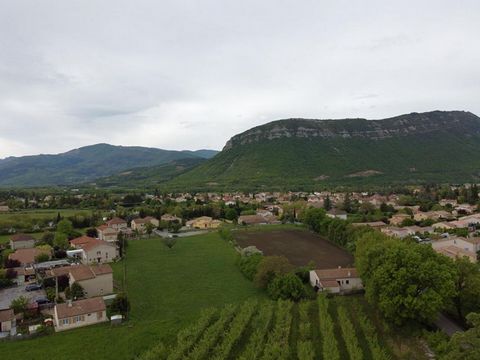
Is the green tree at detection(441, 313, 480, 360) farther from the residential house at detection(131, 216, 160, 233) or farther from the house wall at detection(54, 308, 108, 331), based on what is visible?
the residential house at detection(131, 216, 160, 233)

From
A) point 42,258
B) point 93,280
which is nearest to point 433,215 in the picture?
point 93,280

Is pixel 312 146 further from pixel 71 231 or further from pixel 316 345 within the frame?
pixel 316 345

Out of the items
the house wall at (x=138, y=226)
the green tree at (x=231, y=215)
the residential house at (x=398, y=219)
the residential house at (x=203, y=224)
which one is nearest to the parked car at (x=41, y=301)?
the house wall at (x=138, y=226)

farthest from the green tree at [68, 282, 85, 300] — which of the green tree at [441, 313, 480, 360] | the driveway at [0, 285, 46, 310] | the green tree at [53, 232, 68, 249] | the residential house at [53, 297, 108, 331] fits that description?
the green tree at [441, 313, 480, 360]

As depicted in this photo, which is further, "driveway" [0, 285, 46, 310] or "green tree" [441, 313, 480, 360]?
"driveway" [0, 285, 46, 310]

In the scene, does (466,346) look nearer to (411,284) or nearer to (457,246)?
(411,284)

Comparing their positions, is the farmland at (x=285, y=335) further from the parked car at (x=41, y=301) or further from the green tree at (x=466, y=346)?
the parked car at (x=41, y=301)
